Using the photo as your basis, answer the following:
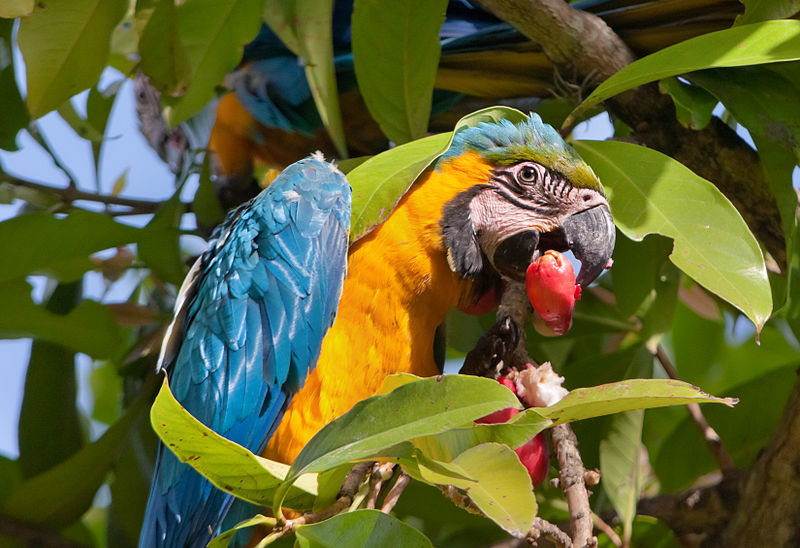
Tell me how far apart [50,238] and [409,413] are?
902mm

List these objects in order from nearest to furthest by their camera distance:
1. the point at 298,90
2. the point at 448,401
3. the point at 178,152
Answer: the point at 448,401 → the point at 298,90 → the point at 178,152

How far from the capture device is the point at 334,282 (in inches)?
48.0

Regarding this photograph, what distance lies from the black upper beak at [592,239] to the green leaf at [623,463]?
273 mm

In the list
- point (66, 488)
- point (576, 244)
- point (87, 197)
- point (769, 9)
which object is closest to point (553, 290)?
point (576, 244)

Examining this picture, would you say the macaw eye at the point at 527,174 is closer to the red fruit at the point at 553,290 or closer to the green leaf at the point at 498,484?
the red fruit at the point at 553,290

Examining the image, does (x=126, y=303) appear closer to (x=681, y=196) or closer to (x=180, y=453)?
(x=180, y=453)

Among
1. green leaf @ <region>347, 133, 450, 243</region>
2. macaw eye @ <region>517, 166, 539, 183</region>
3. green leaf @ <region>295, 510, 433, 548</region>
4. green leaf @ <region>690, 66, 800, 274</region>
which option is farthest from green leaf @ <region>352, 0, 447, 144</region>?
green leaf @ <region>295, 510, 433, 548</region>

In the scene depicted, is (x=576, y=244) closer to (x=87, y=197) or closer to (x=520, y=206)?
(x=520, y=206)

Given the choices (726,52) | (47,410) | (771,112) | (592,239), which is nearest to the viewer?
(726,52)

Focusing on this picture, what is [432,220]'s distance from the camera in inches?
50.2

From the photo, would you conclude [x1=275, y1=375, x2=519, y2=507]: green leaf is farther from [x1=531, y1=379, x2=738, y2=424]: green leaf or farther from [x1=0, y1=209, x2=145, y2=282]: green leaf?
[x1=0, y1=209, x2=145, y2=282]: green leaf

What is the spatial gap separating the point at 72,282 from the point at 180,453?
0.92 metres

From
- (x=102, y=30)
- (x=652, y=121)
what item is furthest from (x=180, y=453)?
(x=652, y=121)

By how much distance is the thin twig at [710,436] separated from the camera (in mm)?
1389
